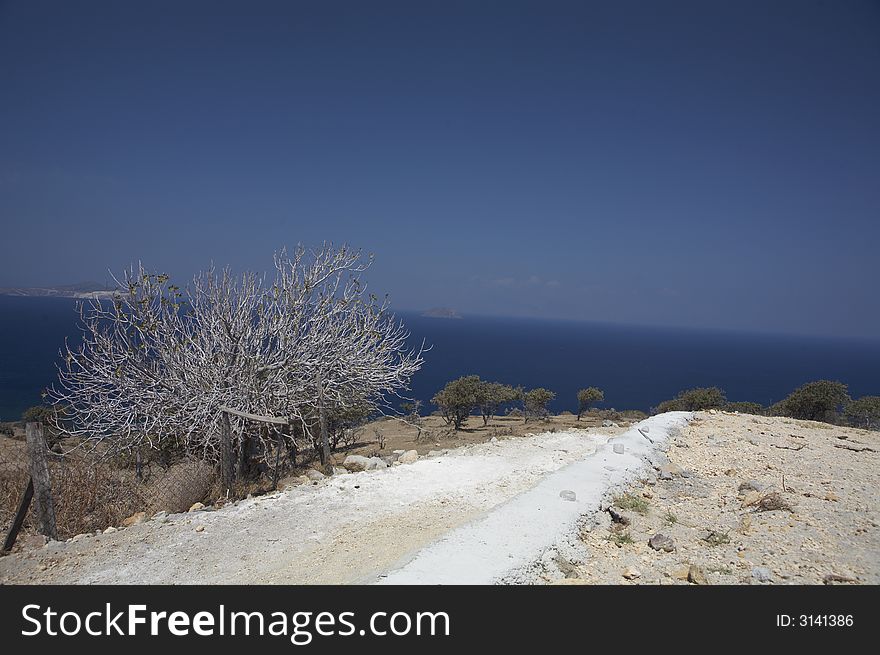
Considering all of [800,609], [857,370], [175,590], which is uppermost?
[800,609]

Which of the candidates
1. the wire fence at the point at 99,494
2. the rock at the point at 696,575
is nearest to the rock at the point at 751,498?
the rock at the point at 696,575

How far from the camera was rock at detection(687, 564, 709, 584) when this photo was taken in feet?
14.7

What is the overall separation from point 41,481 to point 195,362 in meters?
5.13

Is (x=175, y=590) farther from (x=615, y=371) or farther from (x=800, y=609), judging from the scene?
(x=615, y=371)

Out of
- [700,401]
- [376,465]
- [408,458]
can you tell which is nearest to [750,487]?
[408,458]

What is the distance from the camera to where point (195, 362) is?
37.4ft

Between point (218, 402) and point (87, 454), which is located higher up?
point (218, 402)

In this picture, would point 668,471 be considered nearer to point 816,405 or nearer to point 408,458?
point 408,458

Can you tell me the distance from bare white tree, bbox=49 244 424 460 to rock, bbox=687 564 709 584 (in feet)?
25.6

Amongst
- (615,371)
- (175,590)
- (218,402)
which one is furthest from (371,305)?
(615,371)

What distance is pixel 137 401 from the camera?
1089cm

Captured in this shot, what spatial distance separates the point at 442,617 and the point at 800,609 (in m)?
2.97

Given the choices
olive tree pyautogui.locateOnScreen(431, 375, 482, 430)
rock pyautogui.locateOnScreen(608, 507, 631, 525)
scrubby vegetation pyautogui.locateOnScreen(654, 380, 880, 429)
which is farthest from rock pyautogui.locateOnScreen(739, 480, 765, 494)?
scrubby vegetation pyautogui.locateOnScreen(654, 380, 880, 429)

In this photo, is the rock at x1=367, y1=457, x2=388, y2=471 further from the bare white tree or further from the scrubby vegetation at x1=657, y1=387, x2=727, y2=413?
the scrubby vegetation at x1=657, y1=387, x2=727, y2=413
